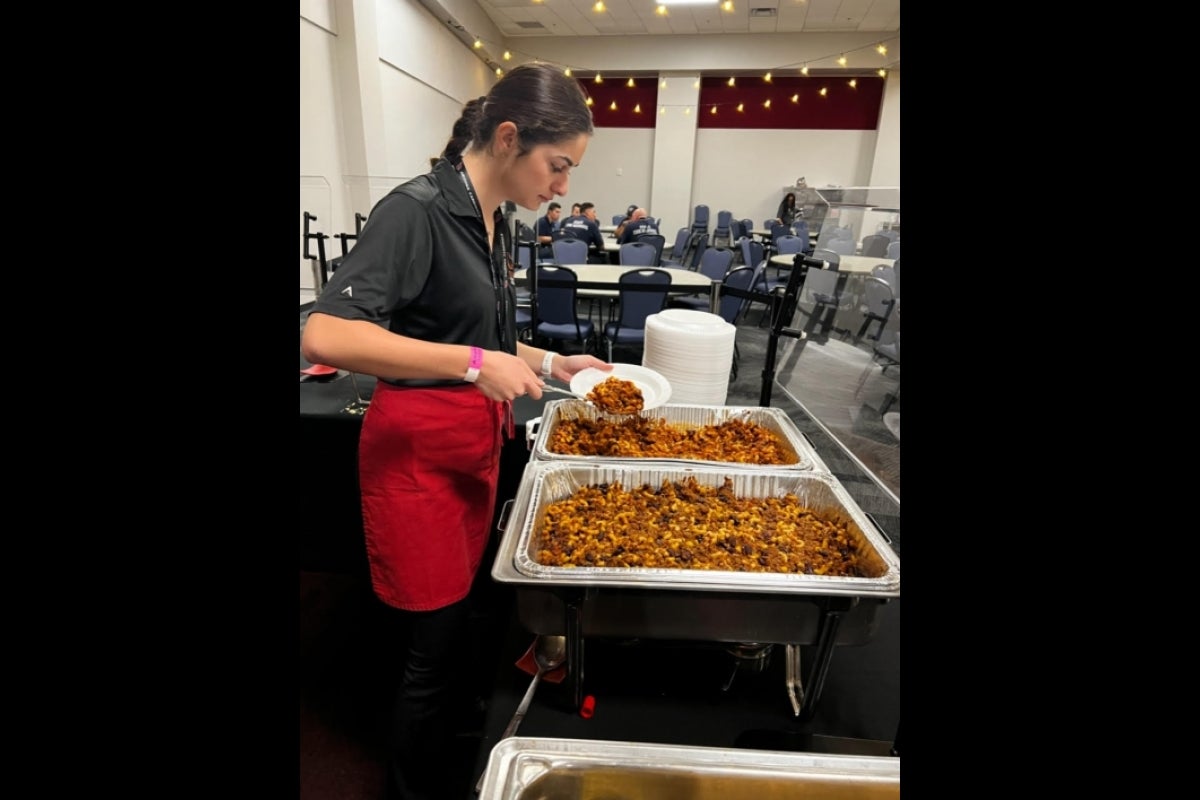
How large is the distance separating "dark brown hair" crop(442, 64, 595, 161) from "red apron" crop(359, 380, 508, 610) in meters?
0.53

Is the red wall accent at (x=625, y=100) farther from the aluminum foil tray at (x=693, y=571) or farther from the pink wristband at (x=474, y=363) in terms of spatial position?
the pink wristband at (x=474, y=363)

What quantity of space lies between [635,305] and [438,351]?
3014mm

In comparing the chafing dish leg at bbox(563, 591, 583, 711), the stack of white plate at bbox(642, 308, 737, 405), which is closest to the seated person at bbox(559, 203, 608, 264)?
the stack of white plate at bbox(642, 308, 737, 405)

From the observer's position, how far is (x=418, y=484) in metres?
1.20

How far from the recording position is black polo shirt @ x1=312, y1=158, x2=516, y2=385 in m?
1.03

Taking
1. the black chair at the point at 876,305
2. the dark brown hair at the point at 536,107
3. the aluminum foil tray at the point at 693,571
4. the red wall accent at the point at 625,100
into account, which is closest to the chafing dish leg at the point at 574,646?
the aluminum foil tray at the point at 693,571

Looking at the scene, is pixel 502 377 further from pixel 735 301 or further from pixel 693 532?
pixel 735 301

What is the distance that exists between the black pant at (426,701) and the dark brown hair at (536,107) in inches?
39.6

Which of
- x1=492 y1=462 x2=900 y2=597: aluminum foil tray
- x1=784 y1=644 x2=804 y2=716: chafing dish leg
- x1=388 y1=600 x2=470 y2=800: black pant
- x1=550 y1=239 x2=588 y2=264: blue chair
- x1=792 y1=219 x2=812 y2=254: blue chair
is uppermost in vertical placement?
x1=792 y1=219 x2=812 y2=254: blue chair

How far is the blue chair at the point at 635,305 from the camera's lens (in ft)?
12.7

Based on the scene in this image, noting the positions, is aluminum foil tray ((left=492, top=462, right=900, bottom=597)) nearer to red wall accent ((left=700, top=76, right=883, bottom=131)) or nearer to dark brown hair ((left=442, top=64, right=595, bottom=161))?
dark brown hair ((left=442, top=64, right=595, bottom=161))
